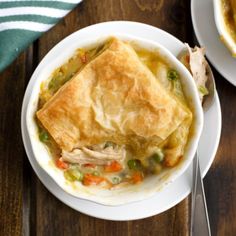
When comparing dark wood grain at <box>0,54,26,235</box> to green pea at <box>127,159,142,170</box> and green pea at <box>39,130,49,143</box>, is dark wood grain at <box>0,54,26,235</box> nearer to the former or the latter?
green pea at <box>39,130,49,143</box>

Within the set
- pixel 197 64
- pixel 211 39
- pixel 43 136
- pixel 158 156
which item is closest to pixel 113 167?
pixel 158 156

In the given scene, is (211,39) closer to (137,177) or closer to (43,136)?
(137,177)

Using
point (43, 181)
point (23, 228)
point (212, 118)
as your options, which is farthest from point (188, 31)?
point (23, 228)

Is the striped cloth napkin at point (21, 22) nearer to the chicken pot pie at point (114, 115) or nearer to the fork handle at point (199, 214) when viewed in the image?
the chicken pot pie at point (114, 115)

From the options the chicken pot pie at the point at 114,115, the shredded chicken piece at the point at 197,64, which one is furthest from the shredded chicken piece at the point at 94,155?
the shredded chicken piece at the point at 197,64

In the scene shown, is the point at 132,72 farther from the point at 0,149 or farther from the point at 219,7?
the point at 0,149

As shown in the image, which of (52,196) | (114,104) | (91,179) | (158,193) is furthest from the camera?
(52,196)

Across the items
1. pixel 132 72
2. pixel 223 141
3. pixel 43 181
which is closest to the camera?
pixel 132 72
